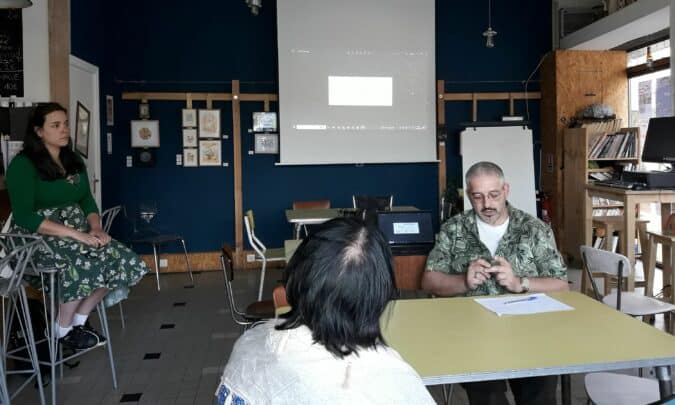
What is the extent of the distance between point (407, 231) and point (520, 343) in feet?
4.63

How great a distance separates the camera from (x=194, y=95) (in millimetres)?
7234

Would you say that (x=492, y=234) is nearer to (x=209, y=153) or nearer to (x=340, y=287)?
(x=340, y=287)

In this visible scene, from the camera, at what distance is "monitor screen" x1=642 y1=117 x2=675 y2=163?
4870mm

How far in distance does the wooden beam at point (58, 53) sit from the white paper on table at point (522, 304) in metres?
3.96

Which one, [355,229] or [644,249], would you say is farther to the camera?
[644,249]

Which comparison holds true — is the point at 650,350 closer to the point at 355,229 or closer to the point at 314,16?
the point at 355,229

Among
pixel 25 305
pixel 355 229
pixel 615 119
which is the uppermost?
pixel 615 119

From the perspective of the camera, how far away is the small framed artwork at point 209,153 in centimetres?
728

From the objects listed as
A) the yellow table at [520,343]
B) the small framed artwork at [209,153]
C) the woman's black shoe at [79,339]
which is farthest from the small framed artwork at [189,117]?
the yellow table at [520,343]

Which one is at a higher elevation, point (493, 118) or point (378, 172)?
point (493, 118)

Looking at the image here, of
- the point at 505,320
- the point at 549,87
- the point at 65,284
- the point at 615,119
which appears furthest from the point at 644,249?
the point at 65,284

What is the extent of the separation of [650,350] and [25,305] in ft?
9.31

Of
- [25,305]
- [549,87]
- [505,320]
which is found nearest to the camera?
[505,320]

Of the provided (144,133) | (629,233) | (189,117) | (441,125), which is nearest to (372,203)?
(441,125)
